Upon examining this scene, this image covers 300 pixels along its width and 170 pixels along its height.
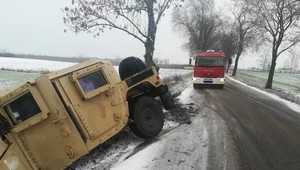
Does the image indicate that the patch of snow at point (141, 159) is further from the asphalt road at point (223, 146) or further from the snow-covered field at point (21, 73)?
the snow-covered field at point (21, 73)

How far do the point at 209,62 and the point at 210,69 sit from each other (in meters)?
0.57

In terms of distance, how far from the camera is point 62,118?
16.7 feet

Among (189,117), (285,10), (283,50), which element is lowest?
(283,50)

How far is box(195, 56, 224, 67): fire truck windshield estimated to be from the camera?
21797mm

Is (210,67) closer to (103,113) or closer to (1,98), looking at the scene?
(103,113)

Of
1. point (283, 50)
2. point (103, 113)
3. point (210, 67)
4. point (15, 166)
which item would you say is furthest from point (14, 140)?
point (283, 50)

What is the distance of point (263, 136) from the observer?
311 inches

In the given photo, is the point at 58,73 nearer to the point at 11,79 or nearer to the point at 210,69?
the point at 210,69

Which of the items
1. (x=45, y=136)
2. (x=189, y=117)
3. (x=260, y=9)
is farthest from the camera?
(x=260, y=9)

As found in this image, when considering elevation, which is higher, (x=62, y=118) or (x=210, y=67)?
(x=62, y=118)

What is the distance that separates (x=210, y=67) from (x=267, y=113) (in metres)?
10.5

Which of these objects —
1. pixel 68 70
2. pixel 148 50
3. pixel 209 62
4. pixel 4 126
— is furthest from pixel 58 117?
pixel 209 62

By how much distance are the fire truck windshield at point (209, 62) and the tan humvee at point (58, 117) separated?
1644cm

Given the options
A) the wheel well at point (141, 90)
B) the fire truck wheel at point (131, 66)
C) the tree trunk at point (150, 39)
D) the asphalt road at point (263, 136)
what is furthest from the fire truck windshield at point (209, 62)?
the fire truck wheel at point (131, 66)
